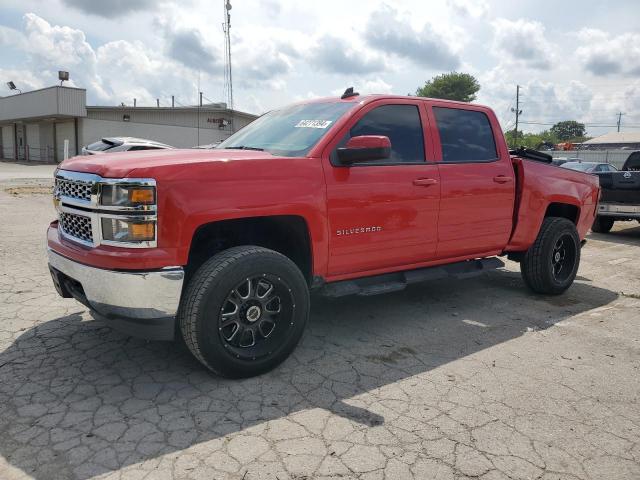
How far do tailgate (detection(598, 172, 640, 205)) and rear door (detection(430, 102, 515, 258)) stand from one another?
21.8 ft

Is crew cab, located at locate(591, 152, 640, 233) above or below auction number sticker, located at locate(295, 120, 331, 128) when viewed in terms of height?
below

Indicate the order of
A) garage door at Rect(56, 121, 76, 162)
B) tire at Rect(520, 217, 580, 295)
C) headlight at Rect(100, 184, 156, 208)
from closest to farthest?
headlight at Rect(100, 184, 156, 208) < tire at Rect(520, 217, 580, 295) < garage door at Rect(56, 121, 76, 162)

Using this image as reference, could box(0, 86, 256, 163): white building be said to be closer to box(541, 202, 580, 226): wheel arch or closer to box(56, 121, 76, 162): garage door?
box(56, 121, 76, 162): garage door

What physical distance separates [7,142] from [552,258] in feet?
174

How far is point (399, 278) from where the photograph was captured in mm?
4332

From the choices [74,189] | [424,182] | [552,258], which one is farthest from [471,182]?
[74,189]

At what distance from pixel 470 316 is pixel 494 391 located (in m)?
1.64

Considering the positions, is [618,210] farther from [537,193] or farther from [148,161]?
[148,161]

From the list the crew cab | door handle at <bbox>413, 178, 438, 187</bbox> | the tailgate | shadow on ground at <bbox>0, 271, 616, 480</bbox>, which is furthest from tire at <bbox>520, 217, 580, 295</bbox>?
the tailgate

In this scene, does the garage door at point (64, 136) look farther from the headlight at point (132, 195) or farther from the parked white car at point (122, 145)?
the headlight at point (132, 195)

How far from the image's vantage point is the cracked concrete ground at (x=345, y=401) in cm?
255

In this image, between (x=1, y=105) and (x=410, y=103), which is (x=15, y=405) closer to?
(x=410, y=103)

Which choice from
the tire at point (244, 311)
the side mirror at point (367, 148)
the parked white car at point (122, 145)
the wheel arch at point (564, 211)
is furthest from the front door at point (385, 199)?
the parked white car at point (122, 145)

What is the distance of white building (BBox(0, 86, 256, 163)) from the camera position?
3466 centimetres
